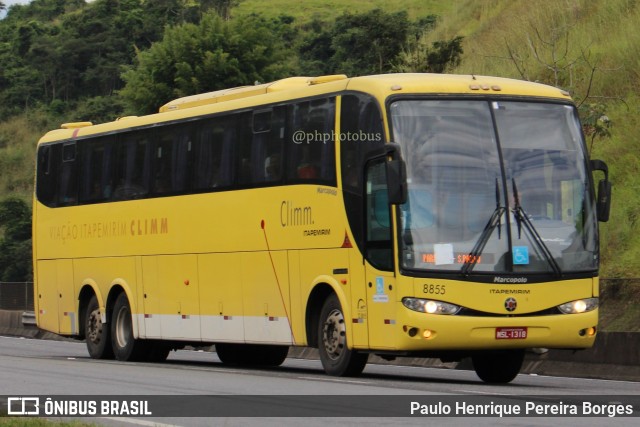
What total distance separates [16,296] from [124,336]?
23112 millimetres

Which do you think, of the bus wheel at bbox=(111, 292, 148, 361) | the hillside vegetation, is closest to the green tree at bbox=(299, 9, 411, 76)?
the hillside vegetation

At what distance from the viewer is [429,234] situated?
17.1 metres

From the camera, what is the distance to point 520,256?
1730cm

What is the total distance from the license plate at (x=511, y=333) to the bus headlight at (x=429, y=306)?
0.59 metres

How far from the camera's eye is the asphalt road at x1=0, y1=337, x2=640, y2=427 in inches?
491

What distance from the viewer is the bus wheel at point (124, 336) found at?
24359mm

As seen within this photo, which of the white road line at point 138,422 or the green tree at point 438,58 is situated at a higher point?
the green tree at point 438,58

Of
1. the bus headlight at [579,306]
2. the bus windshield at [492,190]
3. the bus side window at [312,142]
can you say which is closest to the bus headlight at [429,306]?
the bus windshield at [492,190]

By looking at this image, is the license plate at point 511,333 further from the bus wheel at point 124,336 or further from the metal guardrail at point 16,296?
the metal guardrail at point 16,296

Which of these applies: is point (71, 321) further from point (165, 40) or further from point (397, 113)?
point (165, 40)

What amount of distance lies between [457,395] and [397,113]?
4.10 meters

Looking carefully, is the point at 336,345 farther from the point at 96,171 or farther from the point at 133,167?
the point at 96,171

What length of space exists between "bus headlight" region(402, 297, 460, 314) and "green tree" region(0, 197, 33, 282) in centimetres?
5478

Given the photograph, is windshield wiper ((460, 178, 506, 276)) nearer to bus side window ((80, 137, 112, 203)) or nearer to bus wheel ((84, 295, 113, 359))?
bus side window ((80, 137, 112, 203))
